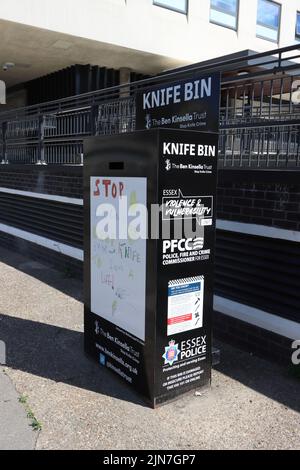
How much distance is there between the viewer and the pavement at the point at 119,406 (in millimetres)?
2979

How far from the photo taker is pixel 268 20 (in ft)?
61.4

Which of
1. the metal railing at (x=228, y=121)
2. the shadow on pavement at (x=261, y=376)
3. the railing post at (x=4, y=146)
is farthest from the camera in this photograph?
the railing post at (x=4, y=146)

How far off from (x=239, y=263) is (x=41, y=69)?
15.5 meters

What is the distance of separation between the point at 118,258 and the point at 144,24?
1322 cm

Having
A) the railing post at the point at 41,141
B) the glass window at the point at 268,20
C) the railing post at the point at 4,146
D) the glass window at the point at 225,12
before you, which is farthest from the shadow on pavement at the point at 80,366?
the glass window at the point at 268,20

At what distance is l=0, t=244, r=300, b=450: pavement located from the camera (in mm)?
2979

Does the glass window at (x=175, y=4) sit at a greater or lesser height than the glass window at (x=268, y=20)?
lesser

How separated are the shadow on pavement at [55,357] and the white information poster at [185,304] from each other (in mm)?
648

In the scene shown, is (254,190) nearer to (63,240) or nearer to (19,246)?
(63,240)

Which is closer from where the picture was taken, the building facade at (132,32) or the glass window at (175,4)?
the building facade at (132,32)

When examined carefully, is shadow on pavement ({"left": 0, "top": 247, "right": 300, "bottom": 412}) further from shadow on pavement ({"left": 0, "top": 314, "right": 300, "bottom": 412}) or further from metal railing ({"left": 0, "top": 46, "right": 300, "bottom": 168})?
metal railing ({"left": 0, "top": 46, "right": 300, "bottom": 168})

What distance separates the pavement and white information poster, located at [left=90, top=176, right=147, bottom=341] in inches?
21.2

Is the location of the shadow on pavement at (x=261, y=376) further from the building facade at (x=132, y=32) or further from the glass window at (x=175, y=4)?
the glass window at (x=175, y=4)
